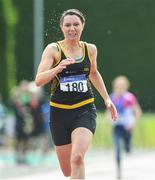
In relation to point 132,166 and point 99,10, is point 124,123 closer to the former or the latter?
point 132,166

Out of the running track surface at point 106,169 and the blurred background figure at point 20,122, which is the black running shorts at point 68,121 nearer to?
the running track surface at point 106,169

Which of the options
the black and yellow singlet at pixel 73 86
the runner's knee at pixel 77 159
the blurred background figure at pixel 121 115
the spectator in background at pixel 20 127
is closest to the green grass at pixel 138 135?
the spectator in background at pixel 20 127

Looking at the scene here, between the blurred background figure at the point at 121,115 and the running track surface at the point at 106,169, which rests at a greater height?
the blurred background figure at the point at 121,115

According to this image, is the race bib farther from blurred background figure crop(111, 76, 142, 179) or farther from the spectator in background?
the spectator in background

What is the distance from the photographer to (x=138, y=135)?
24.8m

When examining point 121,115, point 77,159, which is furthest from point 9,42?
point 77,159

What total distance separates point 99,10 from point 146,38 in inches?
270

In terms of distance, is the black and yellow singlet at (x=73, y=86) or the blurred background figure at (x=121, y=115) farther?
the blurred background figure at (x=121, y=115)

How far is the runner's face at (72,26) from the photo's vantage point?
8.65m

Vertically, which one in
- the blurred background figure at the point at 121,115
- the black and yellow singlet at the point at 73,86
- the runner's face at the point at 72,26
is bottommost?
the blurred background figure at the point at 121,115

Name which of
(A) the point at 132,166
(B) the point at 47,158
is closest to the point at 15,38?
(B) the point at 47,158

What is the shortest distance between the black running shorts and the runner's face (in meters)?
0.70

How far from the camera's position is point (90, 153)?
23.0 metres

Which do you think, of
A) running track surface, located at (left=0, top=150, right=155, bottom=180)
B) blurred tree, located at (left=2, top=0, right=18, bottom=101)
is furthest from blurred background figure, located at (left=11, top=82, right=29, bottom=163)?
blurred tree, located at (left=2, top=0, right=18, bottom=101)
